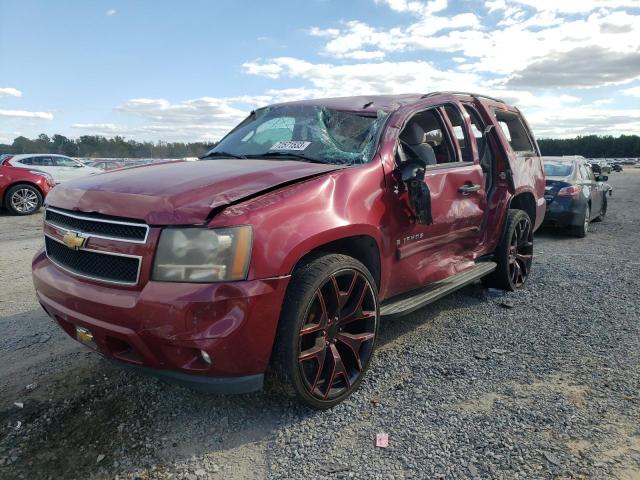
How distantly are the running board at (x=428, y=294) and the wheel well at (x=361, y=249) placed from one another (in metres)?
0.22

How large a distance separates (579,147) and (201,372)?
12239 cm

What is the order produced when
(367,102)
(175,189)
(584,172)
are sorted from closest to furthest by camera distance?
(175,189)
(367,102)
(584,172)

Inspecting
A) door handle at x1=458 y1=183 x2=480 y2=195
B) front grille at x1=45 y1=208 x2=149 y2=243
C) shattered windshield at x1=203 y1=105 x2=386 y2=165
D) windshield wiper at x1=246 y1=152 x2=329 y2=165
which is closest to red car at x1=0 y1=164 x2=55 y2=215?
shattered windshield at x1=203 y1=105 x2=386 y2=165

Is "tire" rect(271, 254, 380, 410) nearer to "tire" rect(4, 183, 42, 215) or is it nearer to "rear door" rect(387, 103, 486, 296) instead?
"rear door" rect(387, 103, 486, 296)

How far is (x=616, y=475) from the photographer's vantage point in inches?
87.4

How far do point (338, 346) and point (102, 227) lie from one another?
58.3 inches

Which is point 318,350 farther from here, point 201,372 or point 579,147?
point 579,147

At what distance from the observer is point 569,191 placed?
354 inches

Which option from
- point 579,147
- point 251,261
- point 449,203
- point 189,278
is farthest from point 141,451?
point 579,147

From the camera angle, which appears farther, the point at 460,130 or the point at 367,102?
the point at 460,130

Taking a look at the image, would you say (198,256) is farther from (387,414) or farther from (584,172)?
(584,172)

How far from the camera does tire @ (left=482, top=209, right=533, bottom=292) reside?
15.6ft

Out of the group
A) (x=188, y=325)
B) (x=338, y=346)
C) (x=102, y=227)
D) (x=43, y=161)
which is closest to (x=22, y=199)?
(x=43, y=161)

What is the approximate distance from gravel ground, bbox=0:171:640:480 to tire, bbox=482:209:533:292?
0.77 m
